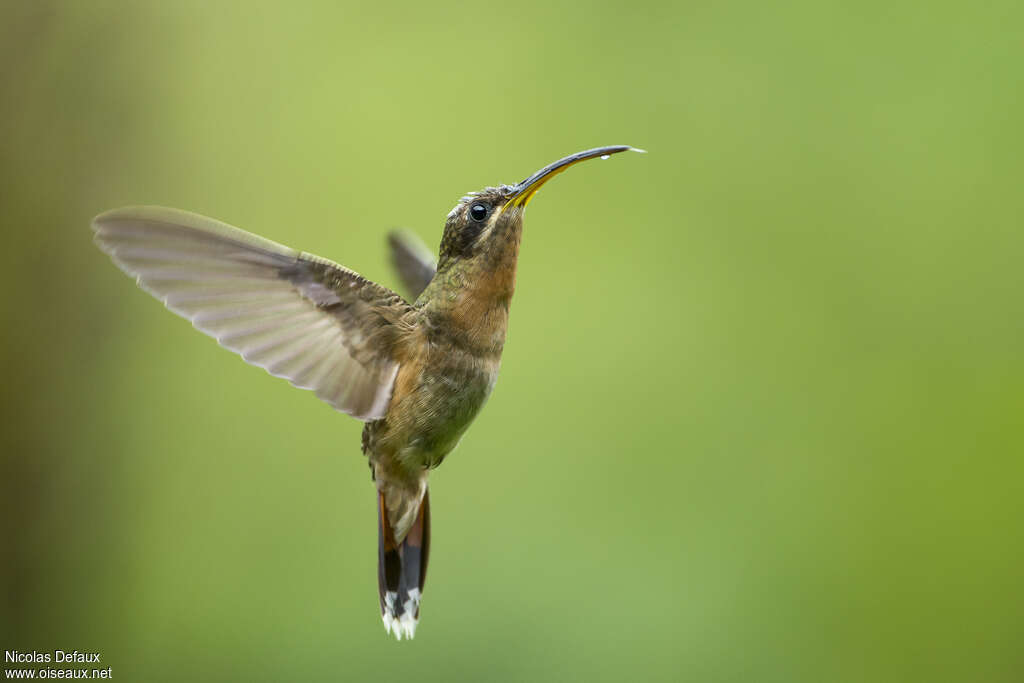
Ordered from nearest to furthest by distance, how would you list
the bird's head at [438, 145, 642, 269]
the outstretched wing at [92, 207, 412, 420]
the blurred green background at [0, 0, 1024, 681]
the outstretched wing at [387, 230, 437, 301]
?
the outstretched wing at [92, 207, 412, 420] → the bird's head at [438, 145, 642, 269] → the outstretched wing at [387, 230, 437, 301] → the blurred green background at [0, 0, 1024, 681]

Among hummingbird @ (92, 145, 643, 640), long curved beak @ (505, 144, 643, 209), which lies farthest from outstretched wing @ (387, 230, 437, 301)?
long curved beak @ (505, 144, 643, 209)

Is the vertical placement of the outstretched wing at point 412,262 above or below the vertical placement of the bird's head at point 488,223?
above

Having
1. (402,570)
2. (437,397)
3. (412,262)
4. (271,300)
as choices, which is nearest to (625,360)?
(412,262)

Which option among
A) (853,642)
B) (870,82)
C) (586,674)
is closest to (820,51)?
(870,82)

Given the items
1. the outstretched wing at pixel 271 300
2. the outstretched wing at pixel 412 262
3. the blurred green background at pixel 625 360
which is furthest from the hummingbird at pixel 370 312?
the blurred green background at pixel 625 360

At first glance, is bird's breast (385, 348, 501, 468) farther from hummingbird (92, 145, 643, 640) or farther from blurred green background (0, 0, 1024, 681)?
blurred green background (0, 0, 1024, 681)

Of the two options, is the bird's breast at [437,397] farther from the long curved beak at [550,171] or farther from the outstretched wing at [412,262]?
the outstretched wing at [412,262]

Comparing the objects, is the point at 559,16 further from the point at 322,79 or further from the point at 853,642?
the point at 853,642

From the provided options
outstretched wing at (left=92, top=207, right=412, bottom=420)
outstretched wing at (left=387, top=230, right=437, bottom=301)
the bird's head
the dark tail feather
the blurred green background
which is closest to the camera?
outstretched wing at (left=92, top=207, right=412, bottom=420)
